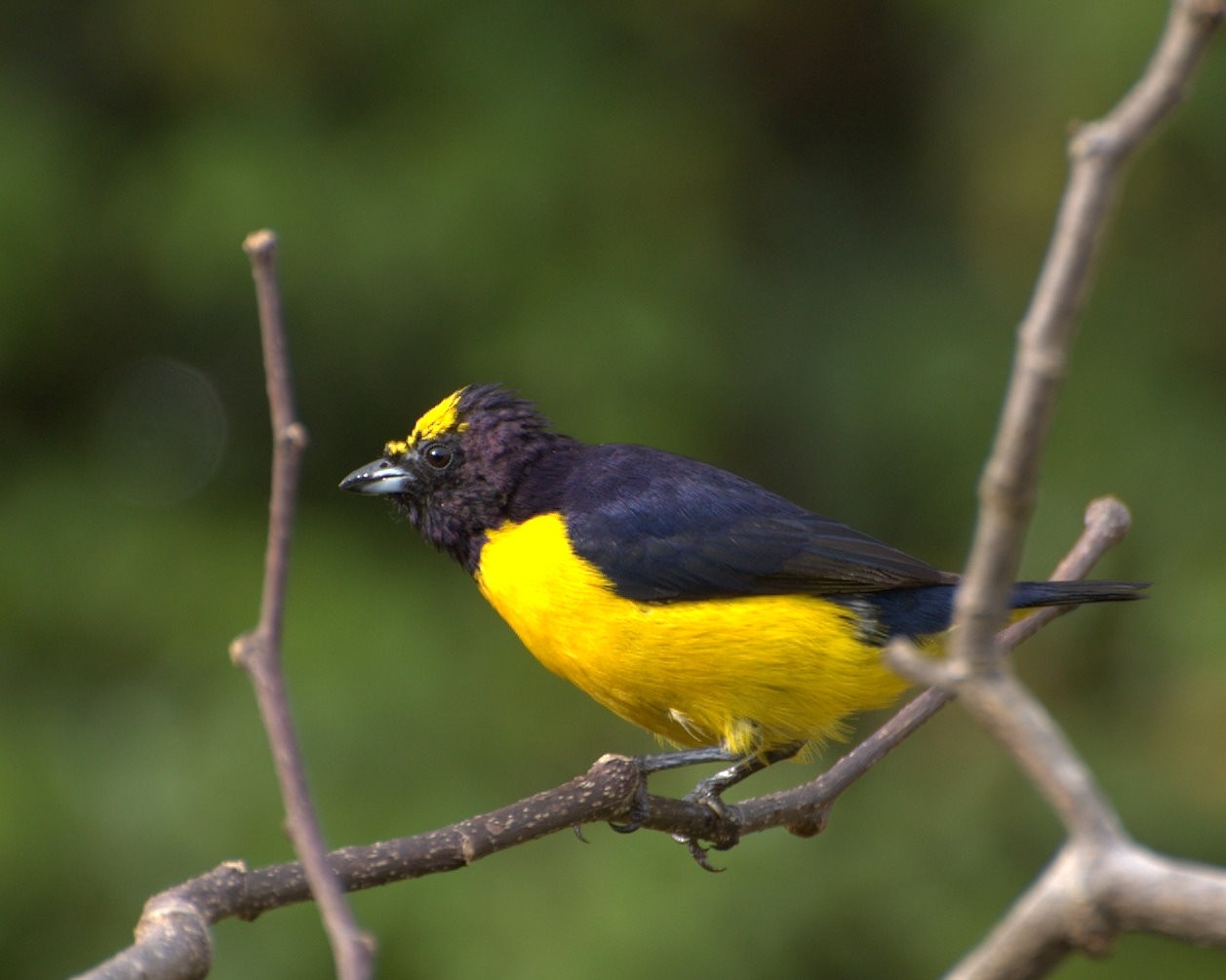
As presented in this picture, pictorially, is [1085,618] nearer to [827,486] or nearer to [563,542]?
[827,486]

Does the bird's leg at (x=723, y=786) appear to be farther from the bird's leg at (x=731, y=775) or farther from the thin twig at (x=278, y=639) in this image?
the thin twig at (x=278, y=639)

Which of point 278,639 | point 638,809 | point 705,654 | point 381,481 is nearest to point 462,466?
point 381,481

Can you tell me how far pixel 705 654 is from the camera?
3.35 metres

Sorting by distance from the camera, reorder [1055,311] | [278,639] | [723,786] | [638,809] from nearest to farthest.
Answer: [1055,311]
[278,639]
[638,809]
[723,786]

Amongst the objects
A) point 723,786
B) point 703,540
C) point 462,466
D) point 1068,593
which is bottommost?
point 723,786

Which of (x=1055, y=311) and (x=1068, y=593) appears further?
(x=1068, y=593)

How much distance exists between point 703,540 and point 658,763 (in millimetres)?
565

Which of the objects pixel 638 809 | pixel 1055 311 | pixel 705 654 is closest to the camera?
pixel 1055 311

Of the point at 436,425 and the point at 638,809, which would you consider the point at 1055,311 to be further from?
the point at 436,425

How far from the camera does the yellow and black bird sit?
336 cm

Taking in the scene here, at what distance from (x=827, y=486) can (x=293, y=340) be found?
2.01 m

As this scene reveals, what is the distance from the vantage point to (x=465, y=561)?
381cm

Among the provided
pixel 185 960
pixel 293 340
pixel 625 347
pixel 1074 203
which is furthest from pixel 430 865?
pixel 293 340

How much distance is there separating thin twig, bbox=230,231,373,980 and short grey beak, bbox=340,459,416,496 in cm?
261
